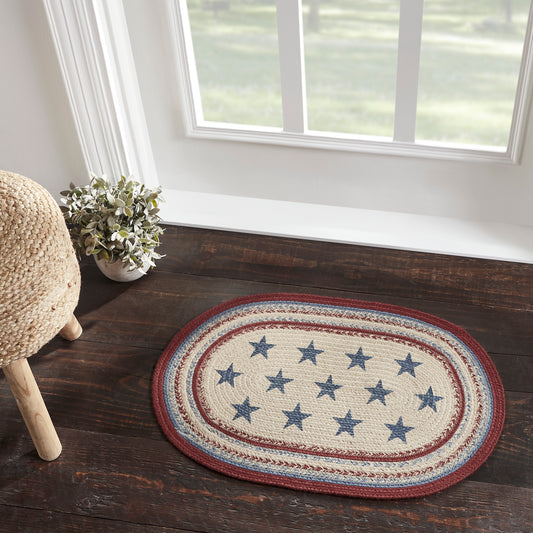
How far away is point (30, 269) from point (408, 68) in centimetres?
110

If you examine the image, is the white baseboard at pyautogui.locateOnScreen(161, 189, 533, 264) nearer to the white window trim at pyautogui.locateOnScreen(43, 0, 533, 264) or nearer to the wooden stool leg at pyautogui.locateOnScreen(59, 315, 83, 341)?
the white window trim at pyautogui.locateOnScreen(43, 0, 533, 264)

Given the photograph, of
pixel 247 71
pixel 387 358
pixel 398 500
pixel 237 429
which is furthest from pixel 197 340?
pixel 247 71

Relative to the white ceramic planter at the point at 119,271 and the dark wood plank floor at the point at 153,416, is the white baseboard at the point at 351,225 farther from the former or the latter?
the white ceramic planter at the point at 119,271

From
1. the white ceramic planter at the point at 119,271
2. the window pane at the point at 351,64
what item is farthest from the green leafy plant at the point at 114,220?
the window pane at the point at 351,64

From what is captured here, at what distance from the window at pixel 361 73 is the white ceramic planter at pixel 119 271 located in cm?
47

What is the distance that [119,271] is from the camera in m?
1.88

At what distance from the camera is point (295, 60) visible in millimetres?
1814

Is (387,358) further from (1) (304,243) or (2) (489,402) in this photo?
(1) (304,243)

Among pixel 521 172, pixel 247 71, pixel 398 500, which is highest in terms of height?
pixel 247 71

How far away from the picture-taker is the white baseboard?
1.93 m

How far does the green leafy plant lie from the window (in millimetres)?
347

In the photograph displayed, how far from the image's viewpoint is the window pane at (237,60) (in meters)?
1.77

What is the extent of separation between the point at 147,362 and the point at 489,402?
85cm

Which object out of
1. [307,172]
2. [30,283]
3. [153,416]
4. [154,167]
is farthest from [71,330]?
[307,172]
